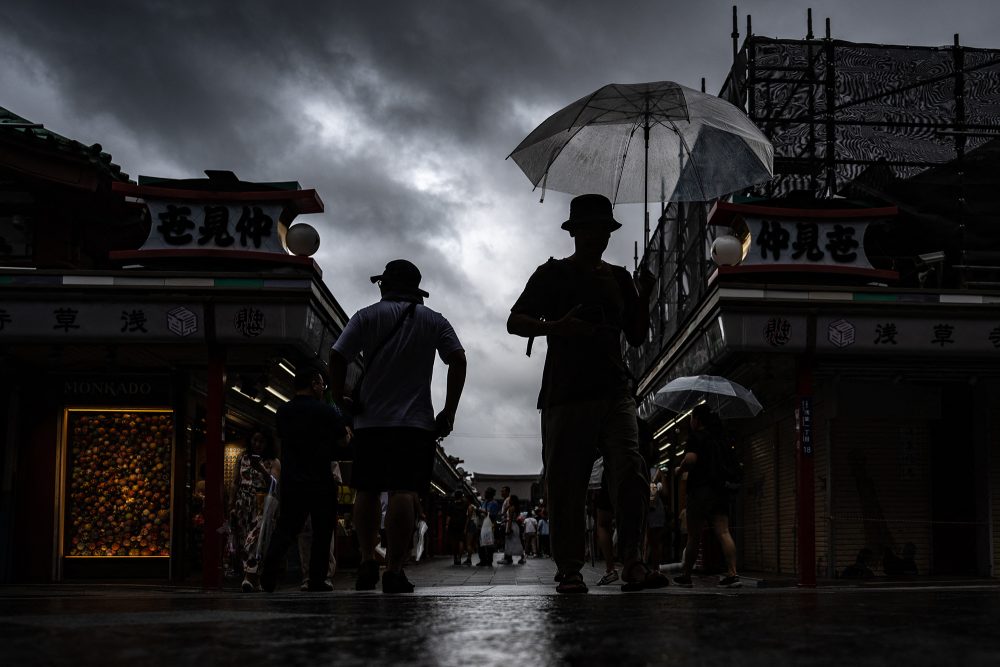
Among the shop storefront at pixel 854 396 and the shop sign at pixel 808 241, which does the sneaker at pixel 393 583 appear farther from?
the shop sign at pixel 808 241

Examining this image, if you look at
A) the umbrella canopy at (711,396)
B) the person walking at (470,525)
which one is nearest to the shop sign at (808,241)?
the umbrella canopy at (711,396)

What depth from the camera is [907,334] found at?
13484 mm

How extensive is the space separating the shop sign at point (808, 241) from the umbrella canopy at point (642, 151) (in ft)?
20.6

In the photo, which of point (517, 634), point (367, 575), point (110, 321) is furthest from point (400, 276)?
point (110, 321)

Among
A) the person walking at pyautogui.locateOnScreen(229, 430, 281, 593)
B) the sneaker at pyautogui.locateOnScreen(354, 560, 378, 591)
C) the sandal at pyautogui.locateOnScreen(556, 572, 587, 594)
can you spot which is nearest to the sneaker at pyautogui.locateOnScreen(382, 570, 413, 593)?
the sneaker at pyautogui.locateOnScreen(354, 560, 378, 591)

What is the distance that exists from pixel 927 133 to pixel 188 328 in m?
14.5

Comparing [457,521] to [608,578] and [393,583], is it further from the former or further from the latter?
[393,583]

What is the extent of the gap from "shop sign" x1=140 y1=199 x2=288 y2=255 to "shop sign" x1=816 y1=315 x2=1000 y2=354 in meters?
6.84

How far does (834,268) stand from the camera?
14.6 m

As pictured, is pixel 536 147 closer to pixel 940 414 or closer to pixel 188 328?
pixel 188 328

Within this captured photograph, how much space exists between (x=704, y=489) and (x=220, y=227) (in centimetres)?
725

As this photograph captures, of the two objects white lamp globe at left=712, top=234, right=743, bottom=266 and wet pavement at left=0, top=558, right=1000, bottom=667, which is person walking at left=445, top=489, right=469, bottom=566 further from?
wet pavement at left=0, top=558, right=1000, bottom=667

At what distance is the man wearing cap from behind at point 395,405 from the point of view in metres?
6.30

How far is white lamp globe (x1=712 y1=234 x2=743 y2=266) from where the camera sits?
47.0ft
